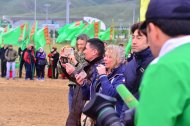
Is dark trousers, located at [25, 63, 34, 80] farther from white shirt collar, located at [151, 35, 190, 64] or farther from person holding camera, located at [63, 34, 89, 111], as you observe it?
white shirt collar, located at [151, 35, 190, 64]

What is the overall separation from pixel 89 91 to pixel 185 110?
3.87 m

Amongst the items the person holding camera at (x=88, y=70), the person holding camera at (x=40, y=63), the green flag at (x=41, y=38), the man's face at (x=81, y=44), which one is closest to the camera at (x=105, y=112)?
the person holding camera at (x=88, y=70)

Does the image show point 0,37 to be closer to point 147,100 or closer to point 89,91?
point 89,91

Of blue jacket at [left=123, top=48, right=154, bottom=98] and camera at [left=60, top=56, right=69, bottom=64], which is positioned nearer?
blue jacket at [left=123, top=48, right=154, bottom=98]

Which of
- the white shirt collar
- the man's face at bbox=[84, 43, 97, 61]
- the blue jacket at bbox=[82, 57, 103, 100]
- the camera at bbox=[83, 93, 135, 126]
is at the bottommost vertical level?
the blue jacket at bbox=[82, 57, 103, 100]

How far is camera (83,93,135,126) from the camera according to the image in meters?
1.79

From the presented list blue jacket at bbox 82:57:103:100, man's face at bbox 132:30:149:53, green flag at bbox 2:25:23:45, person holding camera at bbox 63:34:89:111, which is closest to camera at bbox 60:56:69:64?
person holding camera at bbox 63:34:89:111

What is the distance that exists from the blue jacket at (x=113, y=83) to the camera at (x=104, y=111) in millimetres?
2377

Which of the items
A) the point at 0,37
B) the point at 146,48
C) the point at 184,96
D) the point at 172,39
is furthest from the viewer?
the point at 0,37

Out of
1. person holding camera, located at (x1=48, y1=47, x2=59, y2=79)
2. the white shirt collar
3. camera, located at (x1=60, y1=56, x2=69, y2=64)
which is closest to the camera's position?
the white shirt collar

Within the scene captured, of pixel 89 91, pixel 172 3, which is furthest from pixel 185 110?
pixel 89 91

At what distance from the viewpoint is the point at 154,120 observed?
4.74 feet

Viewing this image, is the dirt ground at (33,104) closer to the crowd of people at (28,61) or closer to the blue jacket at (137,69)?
the crowd of people at (28,61)

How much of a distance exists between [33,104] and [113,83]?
752cm
